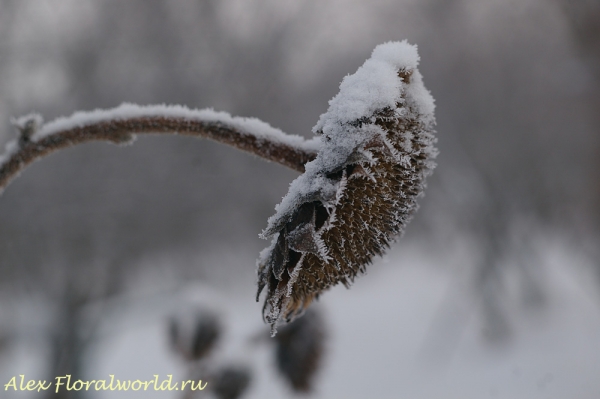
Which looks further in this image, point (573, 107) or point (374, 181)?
point (573, 107)

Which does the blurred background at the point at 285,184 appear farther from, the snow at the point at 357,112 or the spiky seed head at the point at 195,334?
the snow at the point at 357,112

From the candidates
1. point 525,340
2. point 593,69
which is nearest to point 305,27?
point 593,69

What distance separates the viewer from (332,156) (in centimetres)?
44

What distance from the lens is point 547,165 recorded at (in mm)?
5047

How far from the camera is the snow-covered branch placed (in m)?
0.49

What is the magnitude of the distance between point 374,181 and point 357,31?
14.3 feet

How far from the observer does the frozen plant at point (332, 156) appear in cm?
44

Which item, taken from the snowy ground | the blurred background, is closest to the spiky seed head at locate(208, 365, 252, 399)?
the snowy ground

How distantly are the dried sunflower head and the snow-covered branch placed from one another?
0.05 meters

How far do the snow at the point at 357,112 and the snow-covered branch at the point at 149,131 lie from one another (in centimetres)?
3

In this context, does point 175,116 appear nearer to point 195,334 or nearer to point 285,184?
point 195,334

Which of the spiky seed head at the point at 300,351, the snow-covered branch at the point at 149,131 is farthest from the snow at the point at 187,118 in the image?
the spiky seed head at the point at 300,351

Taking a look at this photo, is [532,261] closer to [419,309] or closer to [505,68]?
[419,309]

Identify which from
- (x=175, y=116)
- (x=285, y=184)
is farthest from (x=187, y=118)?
(x=285, y=184)
